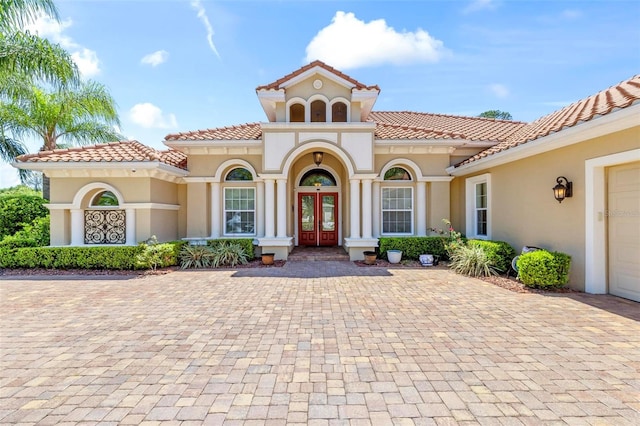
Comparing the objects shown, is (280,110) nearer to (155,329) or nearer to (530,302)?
(155,329)

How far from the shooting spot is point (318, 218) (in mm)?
14906

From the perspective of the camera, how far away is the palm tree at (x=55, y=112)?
568 inches

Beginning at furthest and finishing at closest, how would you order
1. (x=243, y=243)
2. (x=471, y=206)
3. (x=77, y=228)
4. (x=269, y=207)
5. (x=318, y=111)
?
(x=318, y=111), (x=471, y=206), (x=269, y=207), (x=243, y=243), (x=77, y=228)

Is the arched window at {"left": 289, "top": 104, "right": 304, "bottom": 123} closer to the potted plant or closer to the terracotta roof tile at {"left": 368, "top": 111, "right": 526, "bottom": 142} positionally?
the terracotta roof tile at {"left": 368, "top": 111, "right": 526, "bottom": 142}

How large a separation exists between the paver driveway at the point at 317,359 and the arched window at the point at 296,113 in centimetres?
834

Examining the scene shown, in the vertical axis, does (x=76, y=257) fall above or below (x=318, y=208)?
below

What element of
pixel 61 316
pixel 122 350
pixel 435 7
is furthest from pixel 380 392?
pixel 435 7

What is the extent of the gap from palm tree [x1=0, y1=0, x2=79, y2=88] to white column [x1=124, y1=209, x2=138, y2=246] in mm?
5417

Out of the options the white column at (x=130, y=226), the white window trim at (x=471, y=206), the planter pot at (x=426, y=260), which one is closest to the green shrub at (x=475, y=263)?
the planter pot at (x=426, y=260)

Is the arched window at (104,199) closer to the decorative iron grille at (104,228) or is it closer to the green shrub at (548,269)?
the decorative iron grille at (104,228)

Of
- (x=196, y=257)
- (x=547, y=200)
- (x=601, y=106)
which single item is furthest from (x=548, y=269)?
(x=196, y=257)

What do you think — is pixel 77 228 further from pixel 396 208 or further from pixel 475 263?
pixel 475 263

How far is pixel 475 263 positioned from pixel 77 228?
1389 cm

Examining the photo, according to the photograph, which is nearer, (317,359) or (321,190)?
(317,359)
